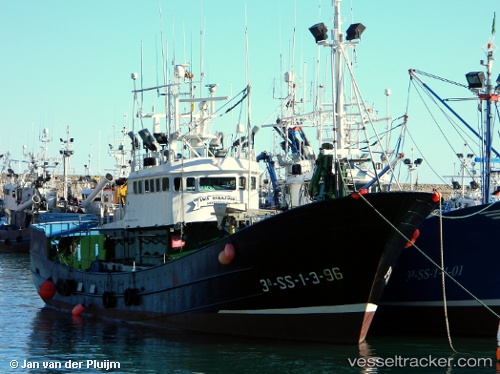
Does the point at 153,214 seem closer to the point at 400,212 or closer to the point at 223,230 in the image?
the point at 223,230

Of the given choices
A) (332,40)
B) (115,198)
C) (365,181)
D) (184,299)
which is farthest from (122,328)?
(115,198)

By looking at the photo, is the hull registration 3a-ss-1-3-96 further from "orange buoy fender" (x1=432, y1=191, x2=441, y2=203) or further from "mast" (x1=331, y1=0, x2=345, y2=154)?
"mast" (x1=331, y1=0, x2=345, y2=154)

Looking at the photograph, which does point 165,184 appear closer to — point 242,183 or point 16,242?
point 242,183

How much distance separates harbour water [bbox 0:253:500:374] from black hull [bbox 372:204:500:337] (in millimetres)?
744

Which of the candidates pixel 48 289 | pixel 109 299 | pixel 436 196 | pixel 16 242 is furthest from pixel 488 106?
pixel 16 242

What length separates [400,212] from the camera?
56.2ft

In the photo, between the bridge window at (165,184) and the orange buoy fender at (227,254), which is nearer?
the orange buoy fender at (227,254)

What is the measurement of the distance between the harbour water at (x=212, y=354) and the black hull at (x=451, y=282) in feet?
2.44

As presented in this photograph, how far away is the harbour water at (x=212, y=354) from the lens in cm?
1670

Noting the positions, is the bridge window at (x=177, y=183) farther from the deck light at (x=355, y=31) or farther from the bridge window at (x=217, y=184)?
the deck light at (x=355, y=31)

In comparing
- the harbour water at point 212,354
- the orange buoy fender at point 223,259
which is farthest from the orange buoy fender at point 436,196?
the orange buoy fender at point 223,259

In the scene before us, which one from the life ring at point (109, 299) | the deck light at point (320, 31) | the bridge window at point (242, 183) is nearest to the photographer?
the deck light at point (320, 31)

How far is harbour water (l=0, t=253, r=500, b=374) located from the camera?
16.7 meters

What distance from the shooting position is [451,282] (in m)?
20.5
